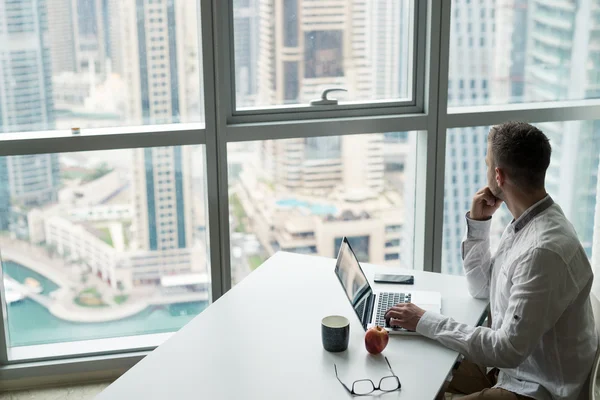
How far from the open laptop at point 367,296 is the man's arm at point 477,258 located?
0.41 ft

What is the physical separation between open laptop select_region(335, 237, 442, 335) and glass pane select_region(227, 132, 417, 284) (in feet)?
3.00

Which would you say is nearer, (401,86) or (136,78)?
(136,78)

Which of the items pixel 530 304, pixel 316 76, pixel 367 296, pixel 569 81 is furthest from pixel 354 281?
pixel 569 81

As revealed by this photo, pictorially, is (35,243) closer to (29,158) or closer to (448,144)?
(29,158)

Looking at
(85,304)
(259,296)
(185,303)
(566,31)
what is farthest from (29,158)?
(566,31)

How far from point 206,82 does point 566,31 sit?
5.44 feet

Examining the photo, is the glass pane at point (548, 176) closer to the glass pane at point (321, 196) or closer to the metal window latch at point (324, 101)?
the glass pane at point (321, 196)

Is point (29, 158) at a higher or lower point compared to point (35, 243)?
higher

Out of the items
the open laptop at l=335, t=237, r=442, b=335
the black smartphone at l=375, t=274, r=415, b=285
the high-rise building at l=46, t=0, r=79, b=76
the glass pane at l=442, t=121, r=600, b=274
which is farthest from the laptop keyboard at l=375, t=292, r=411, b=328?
the high-rise building at l=46, t=0, r=79, b=76

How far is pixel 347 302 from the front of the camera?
2562 mm

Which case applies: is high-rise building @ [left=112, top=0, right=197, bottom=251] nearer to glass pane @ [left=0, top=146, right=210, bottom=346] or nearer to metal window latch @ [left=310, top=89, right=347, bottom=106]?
glass pane @ [left=0, top=146, right=210, bottom=346]

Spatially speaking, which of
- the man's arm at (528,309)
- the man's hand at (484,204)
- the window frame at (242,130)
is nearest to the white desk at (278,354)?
the man's arm at (528,309)

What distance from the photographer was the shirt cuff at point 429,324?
2.25 metres

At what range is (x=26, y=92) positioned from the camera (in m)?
3.15
